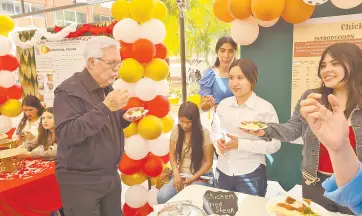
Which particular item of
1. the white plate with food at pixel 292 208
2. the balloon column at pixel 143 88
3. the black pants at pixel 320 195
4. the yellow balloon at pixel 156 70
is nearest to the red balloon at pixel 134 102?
the balloon column at pixel 143 88

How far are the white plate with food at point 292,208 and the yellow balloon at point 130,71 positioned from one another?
1847mm

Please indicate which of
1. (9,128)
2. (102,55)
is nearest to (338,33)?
(102,55)

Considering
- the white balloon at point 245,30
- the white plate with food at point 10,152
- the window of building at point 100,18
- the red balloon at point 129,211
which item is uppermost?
the window of building at point 100,18

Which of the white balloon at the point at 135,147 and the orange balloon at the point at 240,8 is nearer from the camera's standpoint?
the orange balloon at the point at 240,8

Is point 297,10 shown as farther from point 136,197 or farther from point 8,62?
point 8,62

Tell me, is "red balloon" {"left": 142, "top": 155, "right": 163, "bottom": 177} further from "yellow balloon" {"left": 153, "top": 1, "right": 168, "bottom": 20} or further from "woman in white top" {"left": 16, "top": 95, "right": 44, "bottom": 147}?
"yellow balloon" {"left": 153, "top": 1, "right": 168, "bottom": 20}

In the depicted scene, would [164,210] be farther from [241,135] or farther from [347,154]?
[241,135]

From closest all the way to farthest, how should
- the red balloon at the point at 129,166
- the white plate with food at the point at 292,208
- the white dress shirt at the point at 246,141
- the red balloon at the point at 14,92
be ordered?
the white plate with food at the point at 292,208 < the white dress shirt at the point at 246,141 < the red balloon at the point at 129,166 < the red balloon at the point at 14,92

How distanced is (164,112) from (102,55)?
1.30 meters

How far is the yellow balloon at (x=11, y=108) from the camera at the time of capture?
412 cm

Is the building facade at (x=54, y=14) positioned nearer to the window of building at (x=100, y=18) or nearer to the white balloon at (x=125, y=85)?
the window of building at (x=100, y=18)

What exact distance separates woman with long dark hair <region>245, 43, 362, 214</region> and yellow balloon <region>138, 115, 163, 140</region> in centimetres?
127

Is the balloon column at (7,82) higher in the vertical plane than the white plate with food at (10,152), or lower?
higher

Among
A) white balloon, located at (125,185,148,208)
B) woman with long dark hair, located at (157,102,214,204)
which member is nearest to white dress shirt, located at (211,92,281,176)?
woman with long dark hair, located at (157,102,214,204)
